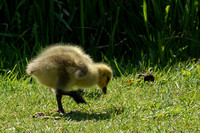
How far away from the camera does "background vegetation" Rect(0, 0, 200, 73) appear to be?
6.70 m

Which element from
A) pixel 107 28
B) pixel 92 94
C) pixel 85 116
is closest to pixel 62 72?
pixel 85 116

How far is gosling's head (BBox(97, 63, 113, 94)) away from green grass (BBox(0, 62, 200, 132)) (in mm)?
151

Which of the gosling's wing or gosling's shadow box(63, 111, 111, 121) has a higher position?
the gosling's wing

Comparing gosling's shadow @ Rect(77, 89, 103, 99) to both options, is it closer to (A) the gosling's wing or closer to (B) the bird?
(B) the bird

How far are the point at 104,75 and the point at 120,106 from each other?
19.1 inches

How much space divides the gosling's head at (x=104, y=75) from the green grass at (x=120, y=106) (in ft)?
0.49

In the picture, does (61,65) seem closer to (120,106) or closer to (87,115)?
(87,115)

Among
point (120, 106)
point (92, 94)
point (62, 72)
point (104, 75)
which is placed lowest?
point (92, 94)

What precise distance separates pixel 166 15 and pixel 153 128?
309 cm

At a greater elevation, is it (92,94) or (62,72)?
(62,72)

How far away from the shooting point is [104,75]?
5.20 m

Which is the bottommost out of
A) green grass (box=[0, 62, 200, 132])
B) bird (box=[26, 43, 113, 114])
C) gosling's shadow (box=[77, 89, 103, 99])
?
gosling's shadow (box=[77, 89, 103, 99])

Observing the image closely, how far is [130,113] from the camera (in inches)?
182

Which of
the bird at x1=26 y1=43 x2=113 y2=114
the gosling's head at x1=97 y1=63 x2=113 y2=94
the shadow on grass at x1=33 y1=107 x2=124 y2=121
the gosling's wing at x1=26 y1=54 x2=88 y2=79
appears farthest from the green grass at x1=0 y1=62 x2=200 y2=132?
the gosling's wing at x1=26 y1=54 x2=88 y2=79
